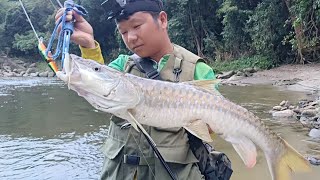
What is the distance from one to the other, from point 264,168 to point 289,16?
21128 mm

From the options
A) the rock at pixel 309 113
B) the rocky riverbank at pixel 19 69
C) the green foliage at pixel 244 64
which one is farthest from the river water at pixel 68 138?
the rocky riverbank at pixel 19 69

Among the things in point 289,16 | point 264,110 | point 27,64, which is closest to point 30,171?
point 264,110

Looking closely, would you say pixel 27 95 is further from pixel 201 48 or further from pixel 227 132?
pixel 227 132

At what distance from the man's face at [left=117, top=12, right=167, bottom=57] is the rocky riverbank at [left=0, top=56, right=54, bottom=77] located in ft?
129

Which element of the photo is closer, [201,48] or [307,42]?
[307,42]

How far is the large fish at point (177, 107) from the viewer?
219 cm

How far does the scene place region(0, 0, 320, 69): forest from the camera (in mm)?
23484

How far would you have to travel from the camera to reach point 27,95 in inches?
859

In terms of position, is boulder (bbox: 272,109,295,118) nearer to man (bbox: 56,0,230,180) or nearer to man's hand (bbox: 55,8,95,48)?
man (bbox: 56,0,230,180)

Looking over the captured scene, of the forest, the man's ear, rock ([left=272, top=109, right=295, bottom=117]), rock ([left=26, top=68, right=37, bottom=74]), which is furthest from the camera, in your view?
rock ([left=26, top=68, right=37, bottom=74])

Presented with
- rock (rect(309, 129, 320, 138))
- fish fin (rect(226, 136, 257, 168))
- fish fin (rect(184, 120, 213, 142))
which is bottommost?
rock (rect(309, 129, 320, 138))

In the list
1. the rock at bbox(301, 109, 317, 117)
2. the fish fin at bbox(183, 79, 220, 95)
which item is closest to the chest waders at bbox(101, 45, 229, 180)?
the fish fin at bbox(183, 79, 220, 95)

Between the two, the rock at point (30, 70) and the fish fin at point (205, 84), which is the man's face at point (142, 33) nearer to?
the fish fin at point (205, 84)

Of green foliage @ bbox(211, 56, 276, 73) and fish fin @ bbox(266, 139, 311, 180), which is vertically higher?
fish fin @ bbox(266, 139, 311, 180)
